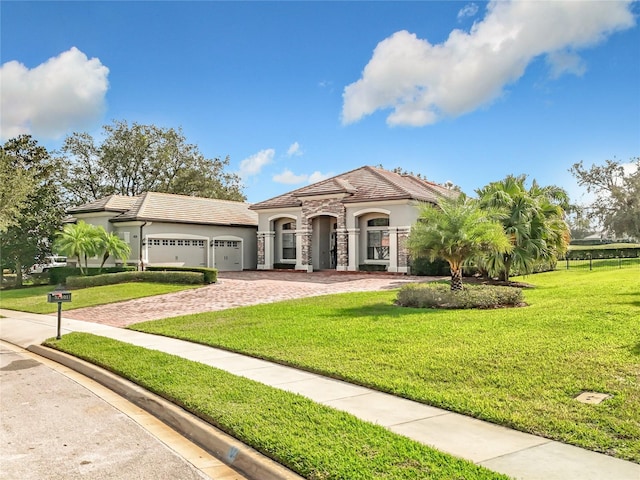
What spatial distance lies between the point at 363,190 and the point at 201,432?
999 inches

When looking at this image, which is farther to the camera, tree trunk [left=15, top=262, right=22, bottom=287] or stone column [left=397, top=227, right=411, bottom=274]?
tree trunk [left=15, top=262, right=22, bottom=287]

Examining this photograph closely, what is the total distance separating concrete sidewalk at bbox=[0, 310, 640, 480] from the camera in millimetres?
4324

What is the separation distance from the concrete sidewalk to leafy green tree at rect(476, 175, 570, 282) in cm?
1300

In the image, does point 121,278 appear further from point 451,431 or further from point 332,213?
point 451,431

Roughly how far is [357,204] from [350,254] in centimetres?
294

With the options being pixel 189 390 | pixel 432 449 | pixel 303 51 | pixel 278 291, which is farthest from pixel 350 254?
pixel 432 449

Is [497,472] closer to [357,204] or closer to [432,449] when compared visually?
[432,449]

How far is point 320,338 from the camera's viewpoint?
10258 mm

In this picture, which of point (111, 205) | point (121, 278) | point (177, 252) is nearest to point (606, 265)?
point (177, 252)

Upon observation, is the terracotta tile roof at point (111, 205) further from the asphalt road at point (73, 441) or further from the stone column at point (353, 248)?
the asphalt road at point (73, 441)

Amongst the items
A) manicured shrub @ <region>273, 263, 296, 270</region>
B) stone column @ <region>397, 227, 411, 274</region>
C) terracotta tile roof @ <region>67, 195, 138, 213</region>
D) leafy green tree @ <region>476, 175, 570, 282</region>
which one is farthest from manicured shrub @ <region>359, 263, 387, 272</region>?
terracotta tile roof @ <region>67, 195, 138, 213</region>

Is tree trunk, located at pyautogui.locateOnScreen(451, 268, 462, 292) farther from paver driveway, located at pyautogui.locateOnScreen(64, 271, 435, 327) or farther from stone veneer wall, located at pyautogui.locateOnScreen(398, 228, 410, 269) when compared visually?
stone veneer wall, located at pyautogui.locateOnScreen(398, 228, 410, 269)

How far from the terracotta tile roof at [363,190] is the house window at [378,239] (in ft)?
5.71

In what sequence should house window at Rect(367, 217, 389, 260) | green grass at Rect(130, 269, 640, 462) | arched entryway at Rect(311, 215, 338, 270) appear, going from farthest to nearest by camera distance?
1. arched entryway at Rect(311, 215, 338, 270)
2. house window at Rect(367, 217, 389, 260)
3. green grass at Rect(130, 269, 640, 462)
